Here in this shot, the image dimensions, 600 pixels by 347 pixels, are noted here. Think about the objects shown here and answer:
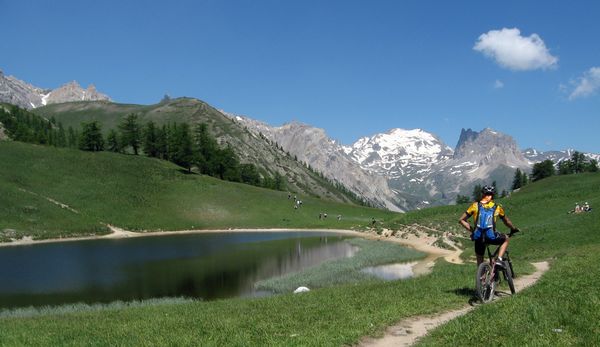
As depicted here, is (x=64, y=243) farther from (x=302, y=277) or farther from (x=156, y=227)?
(x=302, y=277)

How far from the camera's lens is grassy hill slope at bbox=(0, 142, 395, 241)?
278 feet

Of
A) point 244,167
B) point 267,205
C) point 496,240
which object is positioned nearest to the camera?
point 496,240

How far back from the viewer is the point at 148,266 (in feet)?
163

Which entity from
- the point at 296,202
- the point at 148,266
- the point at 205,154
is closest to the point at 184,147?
the point at 205,154

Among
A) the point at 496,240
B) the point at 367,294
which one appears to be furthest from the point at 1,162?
the point at 496,240

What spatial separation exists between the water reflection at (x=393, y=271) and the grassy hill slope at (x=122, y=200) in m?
57.6

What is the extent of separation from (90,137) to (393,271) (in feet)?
374

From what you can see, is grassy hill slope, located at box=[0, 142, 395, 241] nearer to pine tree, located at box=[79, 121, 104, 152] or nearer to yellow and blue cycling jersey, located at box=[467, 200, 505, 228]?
pine tree, located at box=[79, 121, 104, 152]

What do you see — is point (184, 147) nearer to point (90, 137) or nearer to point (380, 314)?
point (90, 137)

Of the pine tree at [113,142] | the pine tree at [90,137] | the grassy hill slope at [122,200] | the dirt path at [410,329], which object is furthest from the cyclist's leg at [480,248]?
the pine tree at [113,142]

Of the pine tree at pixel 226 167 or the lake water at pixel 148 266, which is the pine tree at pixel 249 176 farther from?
the lake water at pixel 148 266

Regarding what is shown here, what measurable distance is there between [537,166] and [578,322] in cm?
19125

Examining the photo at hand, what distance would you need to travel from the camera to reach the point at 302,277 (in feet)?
133

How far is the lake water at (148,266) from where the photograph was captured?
118ft
